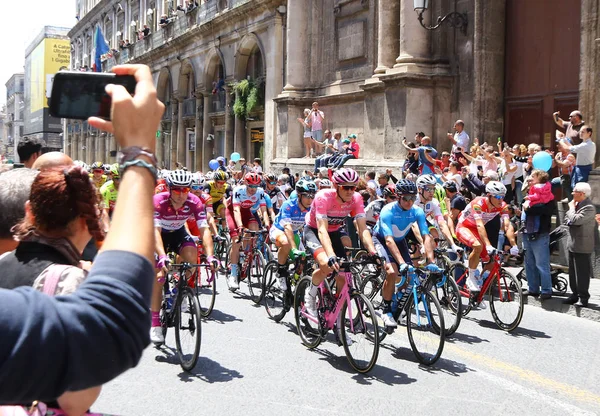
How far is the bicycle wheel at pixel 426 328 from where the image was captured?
7.34 metres

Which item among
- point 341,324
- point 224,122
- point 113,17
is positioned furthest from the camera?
point 113,17

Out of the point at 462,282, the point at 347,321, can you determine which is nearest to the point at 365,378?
the point at 347,321

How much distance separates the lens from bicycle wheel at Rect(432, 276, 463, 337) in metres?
8.64

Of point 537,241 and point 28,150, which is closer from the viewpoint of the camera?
point 28,150

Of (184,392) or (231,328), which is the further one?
(231,328)

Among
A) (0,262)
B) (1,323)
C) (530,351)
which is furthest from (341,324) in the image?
(1,323)

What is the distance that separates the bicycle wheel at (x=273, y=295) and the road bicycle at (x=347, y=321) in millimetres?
1358

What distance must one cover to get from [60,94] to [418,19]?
18323mm

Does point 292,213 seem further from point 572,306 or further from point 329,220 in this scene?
point 572,306

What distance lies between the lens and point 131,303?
139 centimetres

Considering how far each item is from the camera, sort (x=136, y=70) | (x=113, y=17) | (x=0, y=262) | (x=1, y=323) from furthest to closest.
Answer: (x=113, y=17), (x=0, y=262), (x=136, y=70), (x=1, y=323)

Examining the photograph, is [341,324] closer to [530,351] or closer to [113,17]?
[530,351]

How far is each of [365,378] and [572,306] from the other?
16.3 ft

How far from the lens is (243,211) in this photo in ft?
40.8
